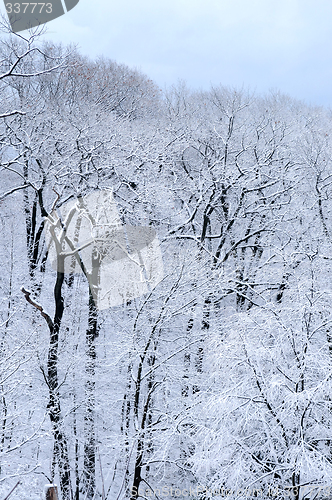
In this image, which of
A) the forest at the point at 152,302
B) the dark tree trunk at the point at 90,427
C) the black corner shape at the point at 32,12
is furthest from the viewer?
the dark tree trunk at the point at 90,427

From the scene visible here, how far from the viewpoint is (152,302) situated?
12086 mm

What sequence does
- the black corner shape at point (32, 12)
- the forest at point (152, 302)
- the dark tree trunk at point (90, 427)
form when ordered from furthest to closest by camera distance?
the dark tree trunk at point (90, 427)
the black corner shape at point (32, 12)
the forest at point (152, 302)

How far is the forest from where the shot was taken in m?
7.35

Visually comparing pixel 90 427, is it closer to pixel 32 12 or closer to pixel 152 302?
pixel 152 302

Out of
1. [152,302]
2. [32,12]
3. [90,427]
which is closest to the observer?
[32,12]

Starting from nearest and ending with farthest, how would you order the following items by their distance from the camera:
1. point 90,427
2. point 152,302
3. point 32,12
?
point 32,12
point 90,427
point 152,302

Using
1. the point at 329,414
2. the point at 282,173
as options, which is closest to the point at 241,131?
the point at 282,173

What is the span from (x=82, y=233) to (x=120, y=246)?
5.28 metres

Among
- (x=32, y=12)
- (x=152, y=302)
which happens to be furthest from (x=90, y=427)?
(x=32, y=12)

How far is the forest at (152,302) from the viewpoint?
7.35 m

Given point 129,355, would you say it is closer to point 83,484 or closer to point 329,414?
point 83,484

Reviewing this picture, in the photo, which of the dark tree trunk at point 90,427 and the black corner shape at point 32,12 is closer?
the black corner shape at point 32,12

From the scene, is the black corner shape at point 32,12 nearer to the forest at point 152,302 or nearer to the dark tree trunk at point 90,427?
the forest at point 152,302

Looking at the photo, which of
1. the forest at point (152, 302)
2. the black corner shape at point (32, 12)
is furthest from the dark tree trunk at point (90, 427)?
the black corner shape at point (32, 12)
